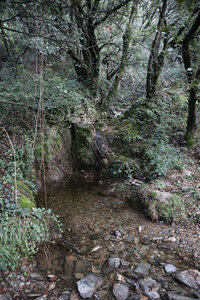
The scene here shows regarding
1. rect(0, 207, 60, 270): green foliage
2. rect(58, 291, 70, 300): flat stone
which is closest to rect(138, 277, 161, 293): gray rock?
rect(58, 291, 70, 300): flat stone

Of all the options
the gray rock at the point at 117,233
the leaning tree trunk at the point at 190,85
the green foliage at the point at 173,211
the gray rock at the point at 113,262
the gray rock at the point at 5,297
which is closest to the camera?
the gray rock at the point at 5,297

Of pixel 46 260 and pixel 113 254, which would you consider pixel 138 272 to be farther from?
pixel 46 260

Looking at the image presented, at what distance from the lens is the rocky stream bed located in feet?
7.51

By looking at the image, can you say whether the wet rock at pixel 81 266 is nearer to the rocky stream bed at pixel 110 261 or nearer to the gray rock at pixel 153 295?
the rocky stream bed at pixel 110 261

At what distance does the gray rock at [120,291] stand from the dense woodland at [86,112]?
1.09 m

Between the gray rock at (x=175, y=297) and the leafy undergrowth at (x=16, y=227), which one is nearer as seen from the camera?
the gray rock at (x=175, y=297)

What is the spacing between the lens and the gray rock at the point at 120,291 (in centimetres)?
223

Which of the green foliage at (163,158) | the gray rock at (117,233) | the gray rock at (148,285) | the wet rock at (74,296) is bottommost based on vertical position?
the gray rock at (148,285)

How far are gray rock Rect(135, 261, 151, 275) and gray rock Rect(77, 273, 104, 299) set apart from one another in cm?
52

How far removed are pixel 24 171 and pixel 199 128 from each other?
498cm

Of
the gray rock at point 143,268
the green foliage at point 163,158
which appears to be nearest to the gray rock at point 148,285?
the gray rock at point 143,268

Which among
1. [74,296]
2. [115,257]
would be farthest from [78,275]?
[115,257]

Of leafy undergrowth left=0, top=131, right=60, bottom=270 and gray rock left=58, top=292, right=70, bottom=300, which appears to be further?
leafy undergrowth left=0, top=131, right=60, bottom=270

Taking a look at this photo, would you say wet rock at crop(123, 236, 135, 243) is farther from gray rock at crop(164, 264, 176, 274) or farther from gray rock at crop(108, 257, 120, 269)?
gray rock at crop(164, 264, 176, 274)
